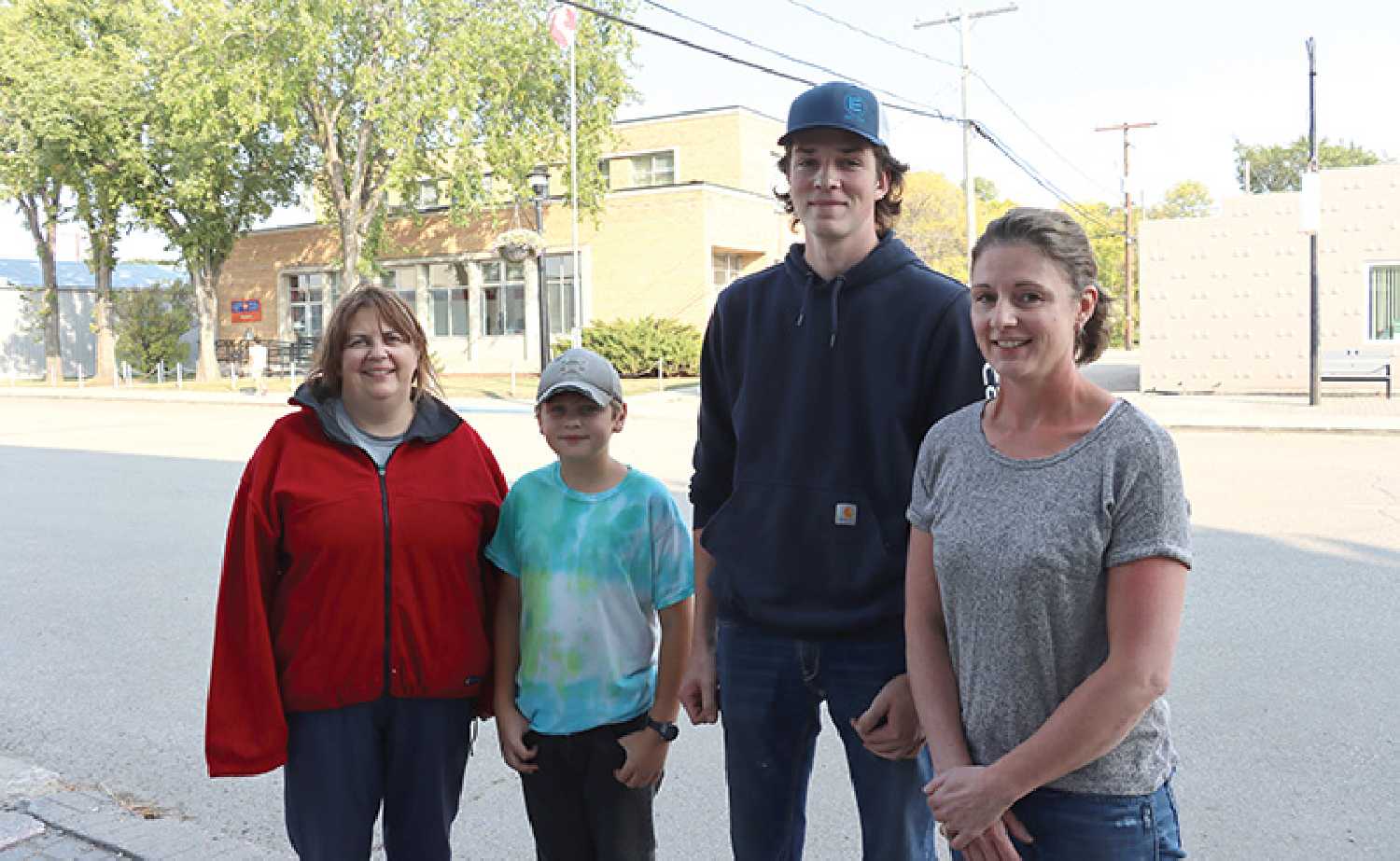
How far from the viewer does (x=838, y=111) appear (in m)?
2.71

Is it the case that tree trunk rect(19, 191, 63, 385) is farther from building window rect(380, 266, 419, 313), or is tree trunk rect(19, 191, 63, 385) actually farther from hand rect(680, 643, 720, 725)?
hand rect(680, 643, 720, 725)

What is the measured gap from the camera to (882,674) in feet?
8.74

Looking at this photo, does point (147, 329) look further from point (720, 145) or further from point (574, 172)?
point (574, 172)

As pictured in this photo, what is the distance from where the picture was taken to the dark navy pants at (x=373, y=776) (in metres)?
2.93

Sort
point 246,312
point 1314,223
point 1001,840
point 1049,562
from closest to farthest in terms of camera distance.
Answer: point 1049,562 → point 1001,840 → point 1314,223 → point 246,312

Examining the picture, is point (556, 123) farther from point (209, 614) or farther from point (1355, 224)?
point (209, 614)

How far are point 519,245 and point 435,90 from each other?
7006 mm

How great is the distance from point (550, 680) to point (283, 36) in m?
31.0

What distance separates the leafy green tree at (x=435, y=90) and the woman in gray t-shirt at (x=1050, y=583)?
99.3 ft

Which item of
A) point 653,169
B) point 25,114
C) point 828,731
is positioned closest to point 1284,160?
point 653,169

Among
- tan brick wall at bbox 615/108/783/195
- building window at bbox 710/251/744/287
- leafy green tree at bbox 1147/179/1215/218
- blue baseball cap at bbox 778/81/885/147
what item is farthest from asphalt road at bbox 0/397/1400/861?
leafy green tree at bbox 1147/179/1215/218

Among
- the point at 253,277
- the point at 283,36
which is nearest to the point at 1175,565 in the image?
the point at 283,36

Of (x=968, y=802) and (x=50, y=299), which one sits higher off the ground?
(x=50, y=299)

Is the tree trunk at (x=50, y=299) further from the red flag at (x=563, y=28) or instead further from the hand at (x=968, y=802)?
the hand at (x=968, y=802)
